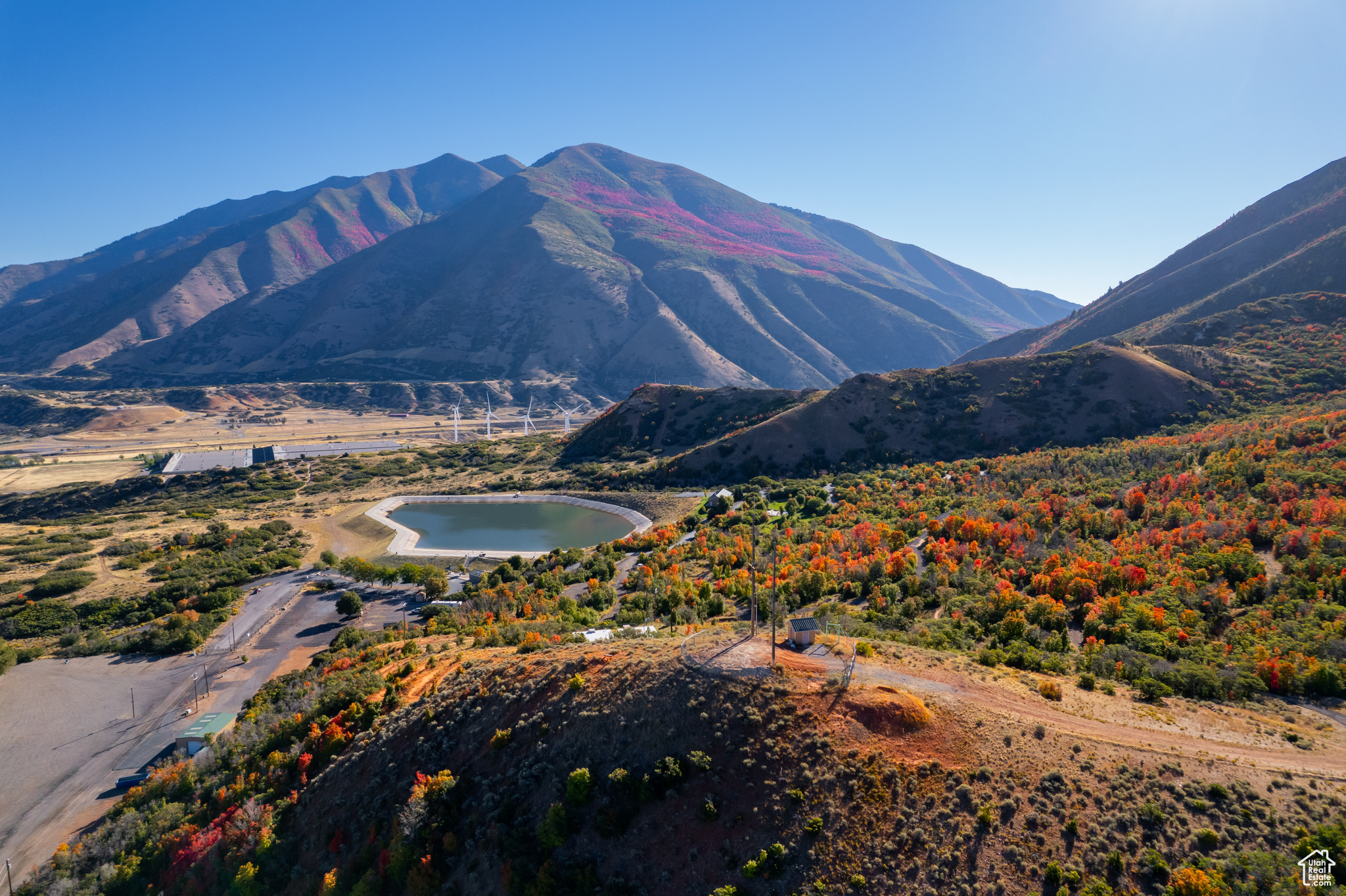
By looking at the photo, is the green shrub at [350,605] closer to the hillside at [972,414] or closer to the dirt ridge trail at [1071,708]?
the dirt ridge trail at [1071,708]

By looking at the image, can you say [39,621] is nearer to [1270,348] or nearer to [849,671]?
[849,671]

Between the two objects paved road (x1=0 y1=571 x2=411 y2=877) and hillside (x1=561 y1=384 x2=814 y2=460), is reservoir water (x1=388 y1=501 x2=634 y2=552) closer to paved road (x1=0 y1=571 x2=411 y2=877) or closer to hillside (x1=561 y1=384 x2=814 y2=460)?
paved road (x1=0 y1=571 x2=411 y2=877)

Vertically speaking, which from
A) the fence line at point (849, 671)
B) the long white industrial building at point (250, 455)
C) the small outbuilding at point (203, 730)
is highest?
the fence line at point (849, 671)

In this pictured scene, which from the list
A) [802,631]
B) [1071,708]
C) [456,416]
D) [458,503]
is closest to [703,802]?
[802,631]

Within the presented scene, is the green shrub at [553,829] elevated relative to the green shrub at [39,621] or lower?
elevated

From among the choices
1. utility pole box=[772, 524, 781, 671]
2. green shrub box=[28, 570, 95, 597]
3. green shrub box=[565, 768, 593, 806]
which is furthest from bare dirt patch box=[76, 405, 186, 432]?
green shrub box=[565, 768, 593, 806]

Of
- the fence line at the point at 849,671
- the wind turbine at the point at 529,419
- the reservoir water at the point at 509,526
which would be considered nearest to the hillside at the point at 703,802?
the fence line at the point at 849,671
